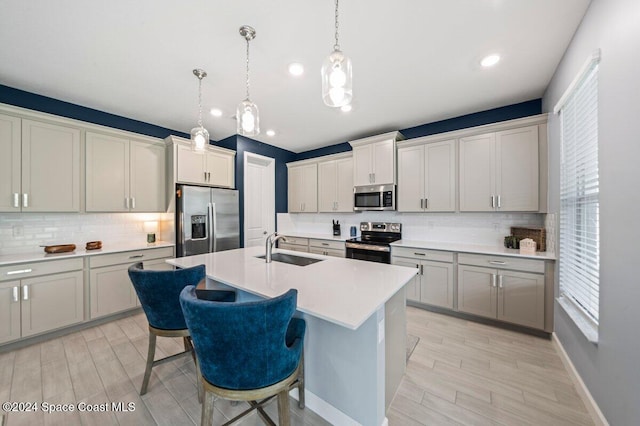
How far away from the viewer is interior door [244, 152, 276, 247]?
14.5 ft

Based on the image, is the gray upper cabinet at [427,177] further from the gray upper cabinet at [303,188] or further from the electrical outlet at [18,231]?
the electrical outlet at [18,231]

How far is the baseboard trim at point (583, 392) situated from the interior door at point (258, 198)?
13.7ft

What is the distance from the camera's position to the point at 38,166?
266cm

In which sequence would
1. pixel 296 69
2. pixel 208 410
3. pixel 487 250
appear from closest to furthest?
pixel 208 410, pixel 296 69, pixel 487 250

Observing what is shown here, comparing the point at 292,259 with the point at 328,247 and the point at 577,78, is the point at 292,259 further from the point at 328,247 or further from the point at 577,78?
the point at 577,78

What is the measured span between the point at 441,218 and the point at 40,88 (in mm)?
5308

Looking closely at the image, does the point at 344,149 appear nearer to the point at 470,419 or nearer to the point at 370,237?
the point at 370,237

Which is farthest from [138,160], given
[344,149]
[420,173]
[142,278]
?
[420,173]

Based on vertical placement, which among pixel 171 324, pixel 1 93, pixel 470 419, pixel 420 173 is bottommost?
pixel 470 419

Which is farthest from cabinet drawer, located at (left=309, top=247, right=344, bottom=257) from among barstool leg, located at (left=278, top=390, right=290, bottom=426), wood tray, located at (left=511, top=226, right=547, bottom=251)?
barstool leg, located at (left=278, top=390, right=290, bottom=426)

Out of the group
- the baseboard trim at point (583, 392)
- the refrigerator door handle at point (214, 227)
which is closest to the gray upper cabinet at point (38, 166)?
the refrigerator door handle at point (214, 227)

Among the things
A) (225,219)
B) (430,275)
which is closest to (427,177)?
(430,275)

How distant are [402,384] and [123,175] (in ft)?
13.4

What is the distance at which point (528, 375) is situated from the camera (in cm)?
195
